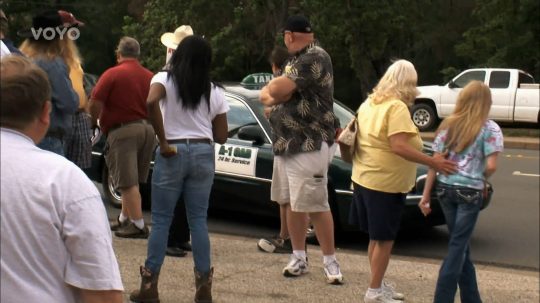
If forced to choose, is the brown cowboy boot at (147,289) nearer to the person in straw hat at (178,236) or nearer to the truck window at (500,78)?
the person in straw hat at (178,236)

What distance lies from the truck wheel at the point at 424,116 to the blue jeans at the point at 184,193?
61.8 feet

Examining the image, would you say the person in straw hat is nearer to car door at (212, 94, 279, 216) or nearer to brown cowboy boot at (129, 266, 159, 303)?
brown cowboy boot at (129, 266, 159, 303)

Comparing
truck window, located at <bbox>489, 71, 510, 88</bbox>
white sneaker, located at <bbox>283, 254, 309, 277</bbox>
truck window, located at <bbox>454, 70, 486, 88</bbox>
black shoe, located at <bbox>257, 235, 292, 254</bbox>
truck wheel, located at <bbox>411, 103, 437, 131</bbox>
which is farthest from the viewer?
truck wheel, located at <bbox>411, 103, 437, 131</bbox>

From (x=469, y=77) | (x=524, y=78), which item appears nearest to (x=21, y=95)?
(x=469, y=77)

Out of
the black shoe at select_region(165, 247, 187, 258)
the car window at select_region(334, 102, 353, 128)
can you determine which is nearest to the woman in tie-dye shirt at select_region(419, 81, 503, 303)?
the black shoe at select_region(165, 247, 187, 258)

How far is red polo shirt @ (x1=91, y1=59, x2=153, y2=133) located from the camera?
21.4 feet

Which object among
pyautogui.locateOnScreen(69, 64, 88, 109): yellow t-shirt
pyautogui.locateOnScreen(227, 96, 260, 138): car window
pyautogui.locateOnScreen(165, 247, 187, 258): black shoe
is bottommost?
pyautogui.locateOnScreen(165, 247, 187, 258): black shoe

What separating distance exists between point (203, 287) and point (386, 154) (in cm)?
140

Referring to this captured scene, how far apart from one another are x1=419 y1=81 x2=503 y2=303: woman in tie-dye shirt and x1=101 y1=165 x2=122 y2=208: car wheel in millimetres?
5121

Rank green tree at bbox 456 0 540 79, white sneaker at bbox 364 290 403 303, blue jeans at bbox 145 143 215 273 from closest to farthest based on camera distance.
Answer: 1. blue jeans at bbox 145 143 215 273
2. white sneaker at bbox 364 290 403 303
3. green tree at bbox 456 0 540 79

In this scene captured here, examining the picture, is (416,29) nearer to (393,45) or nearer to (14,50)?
(393,45)

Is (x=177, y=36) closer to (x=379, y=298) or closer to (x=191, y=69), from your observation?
(x=191, y=69)

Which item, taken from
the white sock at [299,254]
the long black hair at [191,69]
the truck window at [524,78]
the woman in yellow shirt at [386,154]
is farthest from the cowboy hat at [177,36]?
the truck window at [524,78]

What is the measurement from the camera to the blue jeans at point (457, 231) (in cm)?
479
